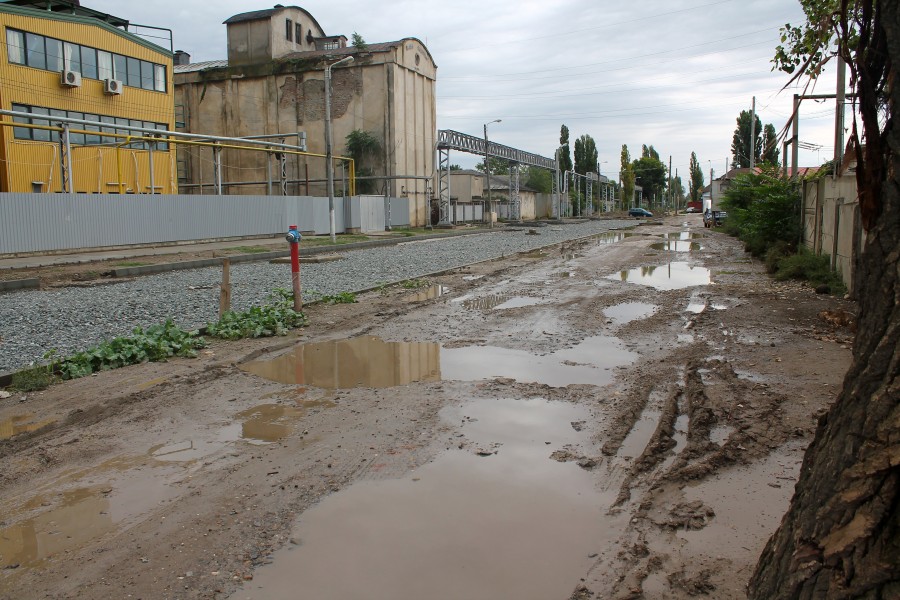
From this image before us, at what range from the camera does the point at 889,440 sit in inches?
85.1

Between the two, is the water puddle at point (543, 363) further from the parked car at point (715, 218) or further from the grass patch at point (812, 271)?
the parked car at point (715, 218)

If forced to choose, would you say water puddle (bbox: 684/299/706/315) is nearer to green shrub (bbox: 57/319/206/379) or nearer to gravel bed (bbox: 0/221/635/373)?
gravel bed (bbox: 0/221/635/373)

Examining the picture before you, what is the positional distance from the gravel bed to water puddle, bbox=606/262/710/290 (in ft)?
15.7

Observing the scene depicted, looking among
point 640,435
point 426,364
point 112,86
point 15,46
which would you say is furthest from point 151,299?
point 112,86

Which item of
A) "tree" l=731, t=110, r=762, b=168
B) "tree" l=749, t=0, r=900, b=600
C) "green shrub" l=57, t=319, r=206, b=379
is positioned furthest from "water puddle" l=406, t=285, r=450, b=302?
"tree" l=731, t=110, r=762, b=168

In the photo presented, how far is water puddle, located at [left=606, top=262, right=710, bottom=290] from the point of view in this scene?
15438 millimetres

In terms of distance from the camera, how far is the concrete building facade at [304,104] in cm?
4753

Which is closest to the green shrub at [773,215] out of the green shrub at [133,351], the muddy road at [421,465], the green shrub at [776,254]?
the green shrub at [776,254]

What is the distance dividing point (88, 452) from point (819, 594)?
5048 millimetres

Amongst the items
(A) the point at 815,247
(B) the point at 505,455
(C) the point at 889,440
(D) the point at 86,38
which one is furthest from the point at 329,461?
(D) the point at 86,38

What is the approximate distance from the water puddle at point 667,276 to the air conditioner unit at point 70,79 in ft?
90.8

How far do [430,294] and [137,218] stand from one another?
50.7 feet

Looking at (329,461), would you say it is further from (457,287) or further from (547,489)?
(457,287)

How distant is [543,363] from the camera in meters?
8.01
